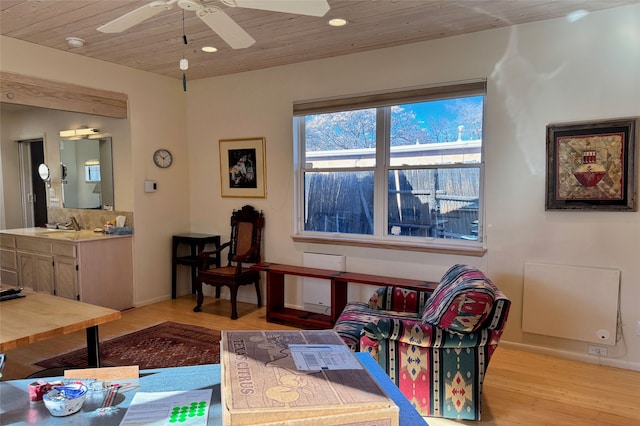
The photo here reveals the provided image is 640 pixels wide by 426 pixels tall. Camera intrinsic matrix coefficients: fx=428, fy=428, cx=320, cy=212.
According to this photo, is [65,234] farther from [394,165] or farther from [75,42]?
[394,165]

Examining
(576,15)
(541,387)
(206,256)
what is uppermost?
(576,15)

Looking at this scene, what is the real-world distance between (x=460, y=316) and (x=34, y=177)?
628cm

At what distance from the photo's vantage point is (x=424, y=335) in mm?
2406

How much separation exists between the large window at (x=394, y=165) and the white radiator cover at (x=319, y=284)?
276mm

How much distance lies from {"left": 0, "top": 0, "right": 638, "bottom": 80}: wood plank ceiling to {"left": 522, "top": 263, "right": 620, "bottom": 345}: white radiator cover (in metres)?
1.95

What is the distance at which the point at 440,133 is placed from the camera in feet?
12.6

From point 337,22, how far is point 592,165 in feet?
7.21

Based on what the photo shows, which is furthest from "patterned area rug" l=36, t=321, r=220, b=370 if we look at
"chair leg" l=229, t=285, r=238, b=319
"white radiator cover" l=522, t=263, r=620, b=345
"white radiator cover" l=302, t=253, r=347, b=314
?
"white radiator cover" l=522, t=263, r=620, b=345

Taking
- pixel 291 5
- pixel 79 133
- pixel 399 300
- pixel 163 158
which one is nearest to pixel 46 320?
pixel 291 5

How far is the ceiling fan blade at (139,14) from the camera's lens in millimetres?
2303

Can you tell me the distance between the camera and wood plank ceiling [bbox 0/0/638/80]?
9.93ft

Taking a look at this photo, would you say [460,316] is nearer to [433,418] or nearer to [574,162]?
[433,418]

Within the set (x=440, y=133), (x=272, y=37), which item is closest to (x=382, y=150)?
(x=440, y=133)

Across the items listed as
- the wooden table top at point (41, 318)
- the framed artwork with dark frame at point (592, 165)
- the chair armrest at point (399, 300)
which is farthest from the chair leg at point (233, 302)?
the framed artwork with dark frame at point (592, 165)
